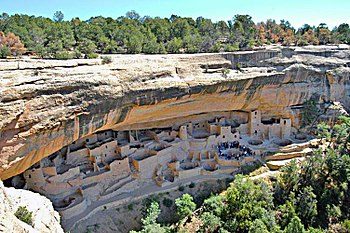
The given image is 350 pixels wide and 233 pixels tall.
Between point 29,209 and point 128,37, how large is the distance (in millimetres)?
17546

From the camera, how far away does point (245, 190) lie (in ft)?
53.2

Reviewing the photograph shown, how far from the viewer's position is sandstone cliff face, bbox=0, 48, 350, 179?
12.8 meters

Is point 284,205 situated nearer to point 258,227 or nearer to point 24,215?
point 258,227

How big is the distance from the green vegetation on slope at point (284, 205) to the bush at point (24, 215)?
6117 mm

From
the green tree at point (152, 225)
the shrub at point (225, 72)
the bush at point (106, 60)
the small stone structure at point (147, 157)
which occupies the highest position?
the bush at point (106, 60)

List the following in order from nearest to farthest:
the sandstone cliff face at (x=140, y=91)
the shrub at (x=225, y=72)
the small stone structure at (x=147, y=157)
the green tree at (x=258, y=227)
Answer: the sandstone cliff face at (x=140, y=91) → the green tree at (x=258, y=227) → the small stone structure at (x=147, y=157) → the shrub at (x=225, y=72)

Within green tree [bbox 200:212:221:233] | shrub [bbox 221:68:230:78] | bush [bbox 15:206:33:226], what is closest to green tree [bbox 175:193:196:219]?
green tree [bbox 200:212:221:233]

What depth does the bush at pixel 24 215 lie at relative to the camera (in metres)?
8.42

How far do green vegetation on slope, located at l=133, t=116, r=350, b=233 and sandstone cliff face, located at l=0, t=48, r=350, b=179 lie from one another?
4.66m

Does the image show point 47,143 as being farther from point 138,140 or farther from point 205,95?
point 205,95

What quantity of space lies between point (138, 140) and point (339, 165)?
1046cm

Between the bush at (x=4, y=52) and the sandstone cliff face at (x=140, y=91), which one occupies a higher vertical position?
the bush at (x=4, y=52)

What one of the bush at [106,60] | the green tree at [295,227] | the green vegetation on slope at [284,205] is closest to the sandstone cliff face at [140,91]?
the bush at [106,60]

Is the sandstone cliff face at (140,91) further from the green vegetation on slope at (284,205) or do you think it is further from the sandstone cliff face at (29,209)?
the green vegetation on slope at (284,205)
